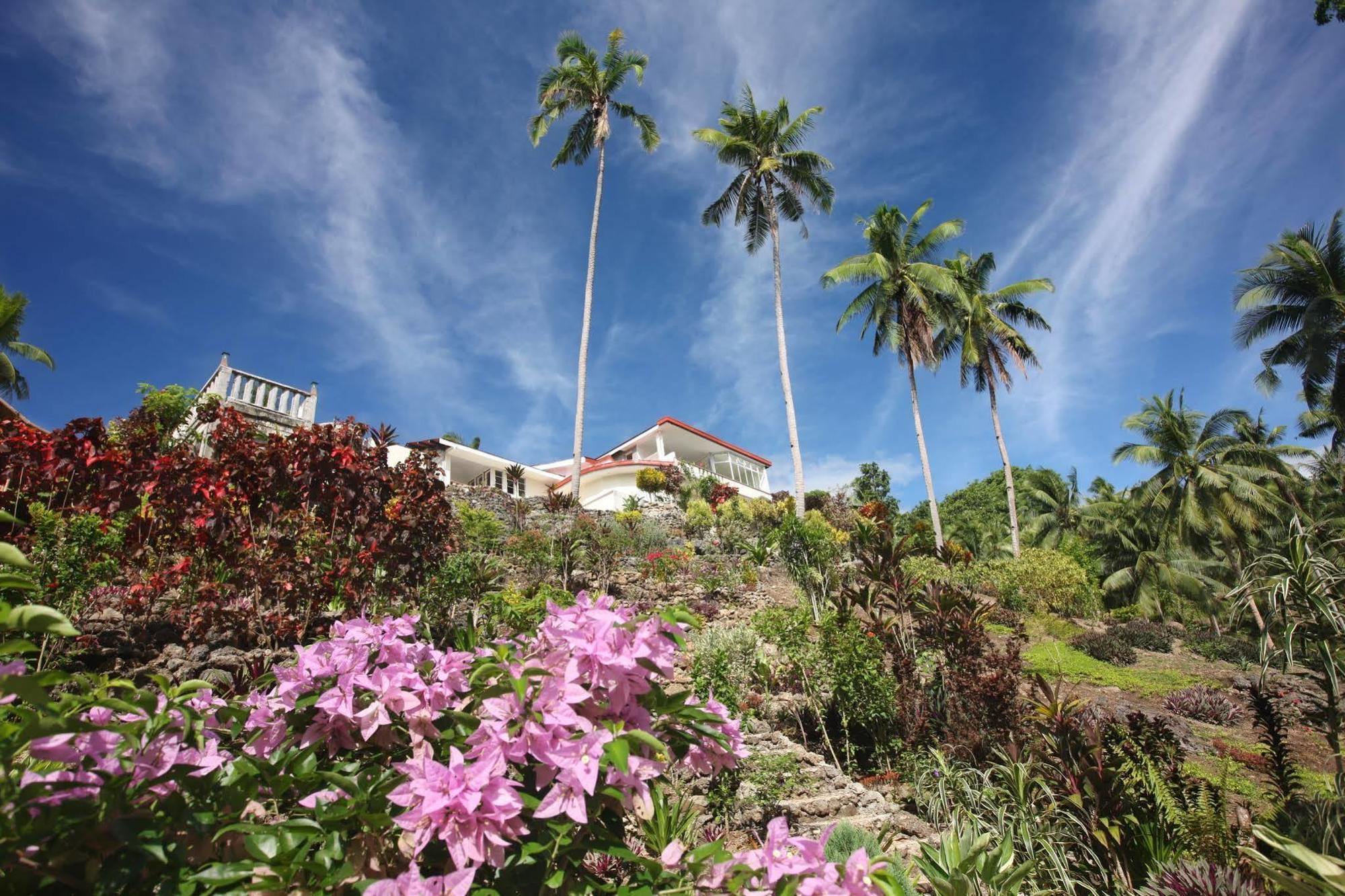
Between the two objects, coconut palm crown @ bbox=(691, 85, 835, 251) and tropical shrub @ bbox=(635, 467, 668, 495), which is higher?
coconut palm crown @ bbox=(691, 85, 835, 251)

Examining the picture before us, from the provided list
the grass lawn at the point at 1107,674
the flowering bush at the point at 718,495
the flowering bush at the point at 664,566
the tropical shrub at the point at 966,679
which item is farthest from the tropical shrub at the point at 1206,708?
the flowering bush at the point at 718,495

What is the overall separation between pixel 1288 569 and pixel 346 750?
5224mm

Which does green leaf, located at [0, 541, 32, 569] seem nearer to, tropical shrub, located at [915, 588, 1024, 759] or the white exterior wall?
tropical shrub, located at [915, 588, 1024, 759]

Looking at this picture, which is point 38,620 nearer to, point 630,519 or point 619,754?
point 619,754

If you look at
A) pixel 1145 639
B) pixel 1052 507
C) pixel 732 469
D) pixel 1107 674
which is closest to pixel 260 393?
pixel 1107 674

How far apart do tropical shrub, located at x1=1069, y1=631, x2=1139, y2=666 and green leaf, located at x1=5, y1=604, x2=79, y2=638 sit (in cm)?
1498

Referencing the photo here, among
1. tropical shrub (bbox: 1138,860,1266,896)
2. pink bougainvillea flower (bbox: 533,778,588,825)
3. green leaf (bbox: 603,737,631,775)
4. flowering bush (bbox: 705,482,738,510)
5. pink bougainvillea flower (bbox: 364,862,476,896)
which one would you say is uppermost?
flowering bush (bbox: 705,482,738,510)

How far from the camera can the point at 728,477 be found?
32.2m

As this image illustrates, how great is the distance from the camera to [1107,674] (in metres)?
10.6

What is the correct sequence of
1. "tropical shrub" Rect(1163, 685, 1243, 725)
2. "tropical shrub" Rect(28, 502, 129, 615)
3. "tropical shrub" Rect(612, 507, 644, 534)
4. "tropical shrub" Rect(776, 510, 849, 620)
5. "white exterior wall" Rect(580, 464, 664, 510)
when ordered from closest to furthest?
"tropical shrub" Rect(28, 502, 129, 615) < "tropical shrub" Rect(1163, 685, 1243, 725) < "tropical shrub" Rect(776, 510, 849, 620) < "tropical shrub" Rect(612, 507, 644, 534) < "white exterior wall" Rect(580, 464, 664, 510)

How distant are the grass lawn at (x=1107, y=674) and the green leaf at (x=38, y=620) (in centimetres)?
1045

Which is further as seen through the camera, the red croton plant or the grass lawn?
the grass lawn

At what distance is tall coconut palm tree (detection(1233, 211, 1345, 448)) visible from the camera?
19.4 metres

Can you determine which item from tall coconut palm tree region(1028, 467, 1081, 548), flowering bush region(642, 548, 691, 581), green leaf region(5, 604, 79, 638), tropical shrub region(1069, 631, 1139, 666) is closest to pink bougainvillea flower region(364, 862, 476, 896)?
green leaf region(5, 604, 79, 638)
